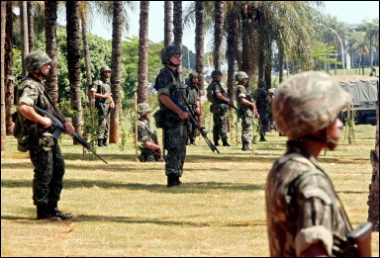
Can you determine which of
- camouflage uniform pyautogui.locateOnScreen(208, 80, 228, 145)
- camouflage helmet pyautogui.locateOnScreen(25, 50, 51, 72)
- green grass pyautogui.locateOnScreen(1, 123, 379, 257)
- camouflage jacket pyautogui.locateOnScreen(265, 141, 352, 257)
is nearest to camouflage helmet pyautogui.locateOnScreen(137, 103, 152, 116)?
green grass pyautogui.locateOnScreen(1, 123, 379, 257)

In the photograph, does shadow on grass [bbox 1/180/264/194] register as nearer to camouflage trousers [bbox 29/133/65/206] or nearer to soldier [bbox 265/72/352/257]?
camouflage trousers [bbox 29/133/65/206]

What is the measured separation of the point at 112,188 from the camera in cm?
1465

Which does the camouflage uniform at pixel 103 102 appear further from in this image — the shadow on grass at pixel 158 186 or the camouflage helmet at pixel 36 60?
the camouflage helmet at pixel 36 60

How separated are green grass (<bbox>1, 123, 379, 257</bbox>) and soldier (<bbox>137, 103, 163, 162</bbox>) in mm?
299

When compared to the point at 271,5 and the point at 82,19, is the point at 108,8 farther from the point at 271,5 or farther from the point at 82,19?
the point at 271,5

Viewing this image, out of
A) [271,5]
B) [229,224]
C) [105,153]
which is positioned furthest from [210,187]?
[271,5]

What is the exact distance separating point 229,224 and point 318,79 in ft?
23.0

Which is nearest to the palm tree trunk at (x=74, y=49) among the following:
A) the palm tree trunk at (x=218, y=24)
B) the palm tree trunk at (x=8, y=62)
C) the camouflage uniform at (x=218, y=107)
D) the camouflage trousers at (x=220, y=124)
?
the camouflage uniform at (x=218, y=107)

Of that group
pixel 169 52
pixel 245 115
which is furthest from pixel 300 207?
pixel 245 115

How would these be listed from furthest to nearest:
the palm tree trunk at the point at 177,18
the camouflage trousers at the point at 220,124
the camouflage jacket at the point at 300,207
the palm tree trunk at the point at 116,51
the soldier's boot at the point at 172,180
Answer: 1. the palm tree trunk at the point at 177,18
2. the palm tree trunk at the point at 116,51
3. the camouflage trousers at the point at 220,124
4. the soldier's boot at the point at 172,180
5. the camouflage jacket at the point at 300,207

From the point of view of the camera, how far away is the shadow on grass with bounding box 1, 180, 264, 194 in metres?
14.3

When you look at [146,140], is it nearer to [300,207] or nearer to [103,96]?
[103,96]

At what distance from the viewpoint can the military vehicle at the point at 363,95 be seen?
151 feet

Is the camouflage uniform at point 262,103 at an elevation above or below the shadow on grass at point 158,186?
above
